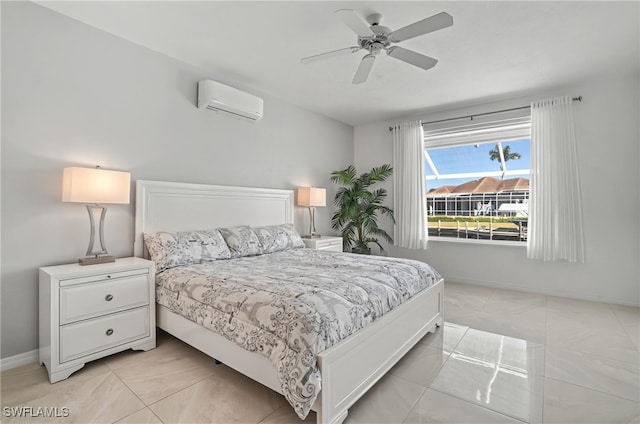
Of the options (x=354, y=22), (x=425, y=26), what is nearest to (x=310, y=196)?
(x=354, y=22)

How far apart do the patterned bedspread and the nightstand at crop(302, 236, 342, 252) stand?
1291 mm

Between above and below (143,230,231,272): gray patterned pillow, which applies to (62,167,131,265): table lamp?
above

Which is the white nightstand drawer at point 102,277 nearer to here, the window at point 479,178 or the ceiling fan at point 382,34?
the ceiling fan at point 382,34

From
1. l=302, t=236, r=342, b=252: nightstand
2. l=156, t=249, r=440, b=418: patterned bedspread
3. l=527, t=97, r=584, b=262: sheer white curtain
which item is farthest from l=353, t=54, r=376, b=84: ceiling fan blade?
l=527, t=97, r=584, b=262: sheer white curtain

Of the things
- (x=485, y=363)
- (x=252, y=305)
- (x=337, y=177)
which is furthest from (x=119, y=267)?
(x=337, y=177)

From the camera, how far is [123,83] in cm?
280

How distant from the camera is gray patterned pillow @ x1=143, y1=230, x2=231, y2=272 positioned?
2.68 metres

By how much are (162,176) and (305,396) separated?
8.21 ft

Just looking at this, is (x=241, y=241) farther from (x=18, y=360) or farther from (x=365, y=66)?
(x=365, y=66)

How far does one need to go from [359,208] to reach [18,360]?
4133 millimetres

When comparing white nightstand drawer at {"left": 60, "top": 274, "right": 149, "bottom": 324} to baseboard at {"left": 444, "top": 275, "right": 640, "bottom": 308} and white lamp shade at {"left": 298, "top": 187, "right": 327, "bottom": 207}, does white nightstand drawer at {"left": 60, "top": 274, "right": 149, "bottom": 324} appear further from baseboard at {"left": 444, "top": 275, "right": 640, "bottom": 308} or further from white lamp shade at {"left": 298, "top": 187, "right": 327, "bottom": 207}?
baseboard at {"left": 444, "top": 275, "right": 640, "bottom": 308}

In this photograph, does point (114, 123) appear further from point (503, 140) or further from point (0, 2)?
point (503, 140)

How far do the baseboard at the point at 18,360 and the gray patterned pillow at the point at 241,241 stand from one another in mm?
1619

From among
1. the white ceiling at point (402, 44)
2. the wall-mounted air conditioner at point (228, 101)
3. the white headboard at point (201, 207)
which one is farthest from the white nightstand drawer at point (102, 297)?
the white ceiling at point (402, 44)
